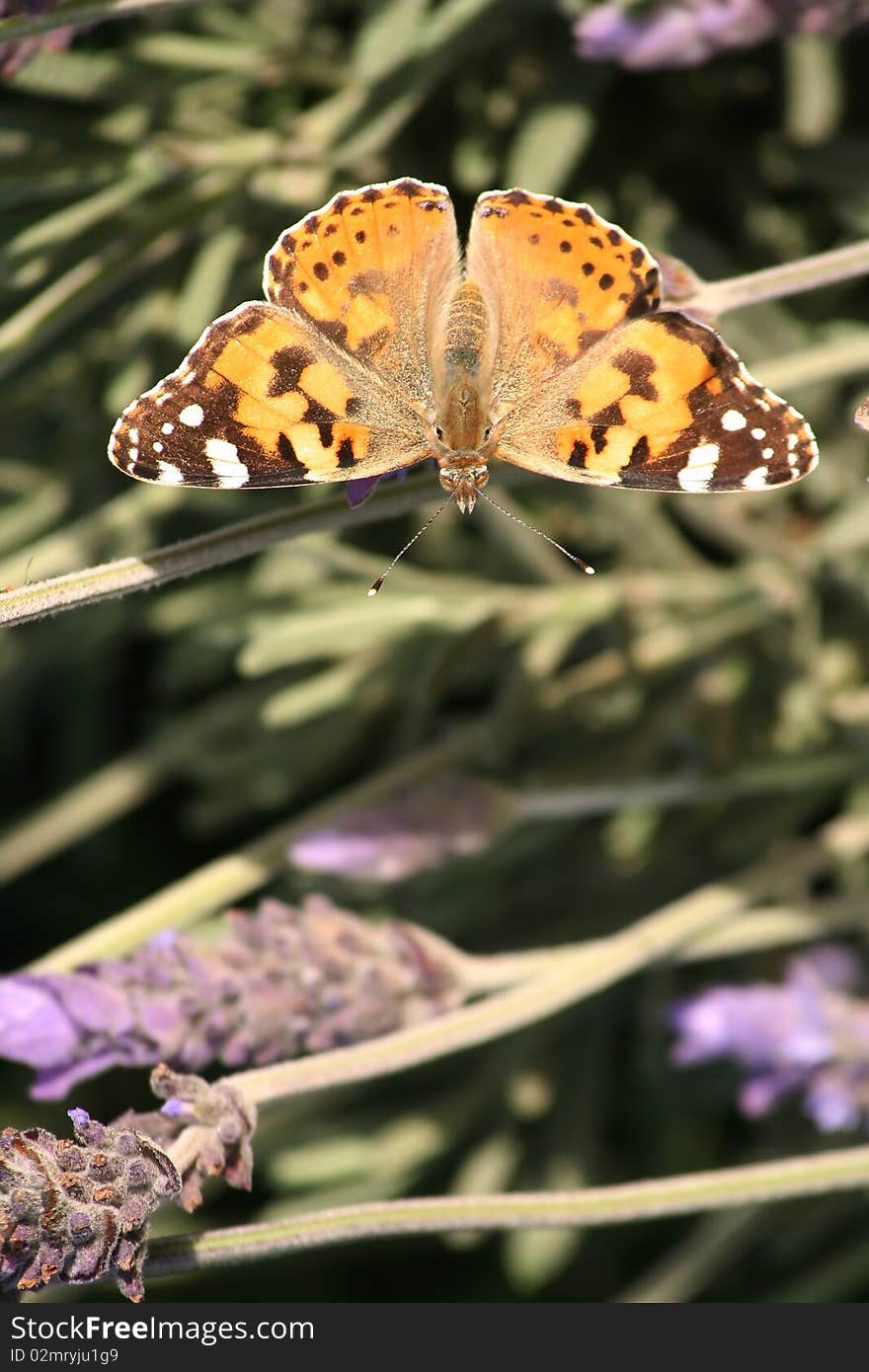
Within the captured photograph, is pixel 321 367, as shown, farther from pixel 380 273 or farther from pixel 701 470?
pixel 701 470

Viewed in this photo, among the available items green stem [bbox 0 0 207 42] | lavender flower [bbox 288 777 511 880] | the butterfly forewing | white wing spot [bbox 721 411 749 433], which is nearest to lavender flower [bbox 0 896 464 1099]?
lavender flower [bbox 288 777 511 880]

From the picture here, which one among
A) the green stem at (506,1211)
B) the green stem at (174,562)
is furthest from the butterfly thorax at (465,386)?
the green stem at (506,1211)

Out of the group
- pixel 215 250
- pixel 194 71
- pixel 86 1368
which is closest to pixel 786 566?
pixel 215 250

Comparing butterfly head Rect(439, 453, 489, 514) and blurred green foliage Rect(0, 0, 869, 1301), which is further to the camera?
blurred green foliage Rect(0, 0, 869, 1301)

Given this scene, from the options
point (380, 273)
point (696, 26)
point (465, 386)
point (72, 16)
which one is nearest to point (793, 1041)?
point (465, 386)

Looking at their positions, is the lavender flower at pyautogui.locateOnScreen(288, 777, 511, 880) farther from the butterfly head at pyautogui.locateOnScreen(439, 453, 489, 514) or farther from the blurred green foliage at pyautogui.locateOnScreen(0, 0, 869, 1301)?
the butterfly head at pyautogui.locateOnScreen(439, 453, 489, 514)

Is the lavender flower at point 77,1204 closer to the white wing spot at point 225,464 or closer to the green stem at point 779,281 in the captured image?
the white wing spot at point 225,464
